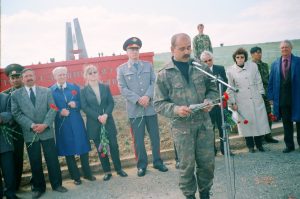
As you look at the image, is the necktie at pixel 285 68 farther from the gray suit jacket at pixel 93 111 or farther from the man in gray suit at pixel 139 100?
the gray suit jacket at pixel 93 111

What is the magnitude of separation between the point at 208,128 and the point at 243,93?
2.86 meters

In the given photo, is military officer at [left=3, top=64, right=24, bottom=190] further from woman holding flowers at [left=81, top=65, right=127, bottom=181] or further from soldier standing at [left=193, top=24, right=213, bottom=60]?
soldier standing at [left=193, top=24, right=213, bottom=60]

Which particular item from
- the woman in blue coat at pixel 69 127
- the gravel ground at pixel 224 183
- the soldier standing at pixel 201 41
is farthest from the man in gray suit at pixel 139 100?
the soldier standing at pixel 201 41

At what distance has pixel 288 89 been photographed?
6016 millimetres

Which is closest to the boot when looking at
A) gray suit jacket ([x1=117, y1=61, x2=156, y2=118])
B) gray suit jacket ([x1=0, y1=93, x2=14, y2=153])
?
gray suit jacket ([x1=117, y1=61, x2=156, y2=118])

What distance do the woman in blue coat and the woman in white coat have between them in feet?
10.7

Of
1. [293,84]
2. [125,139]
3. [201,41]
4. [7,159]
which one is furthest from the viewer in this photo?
[201,41]

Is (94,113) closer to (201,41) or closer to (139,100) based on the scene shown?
(139,100)

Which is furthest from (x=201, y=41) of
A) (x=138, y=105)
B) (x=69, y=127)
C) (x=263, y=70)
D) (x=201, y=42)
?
(x=69, y=127)

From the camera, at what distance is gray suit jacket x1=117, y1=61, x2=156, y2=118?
5754mm

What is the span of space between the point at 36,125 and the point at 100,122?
3.87 ft

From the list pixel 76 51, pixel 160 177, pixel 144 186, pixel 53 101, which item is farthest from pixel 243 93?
pixel 76 51

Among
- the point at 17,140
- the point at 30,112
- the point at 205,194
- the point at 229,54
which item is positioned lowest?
the point at 205,194

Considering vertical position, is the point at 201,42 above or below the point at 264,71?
above
